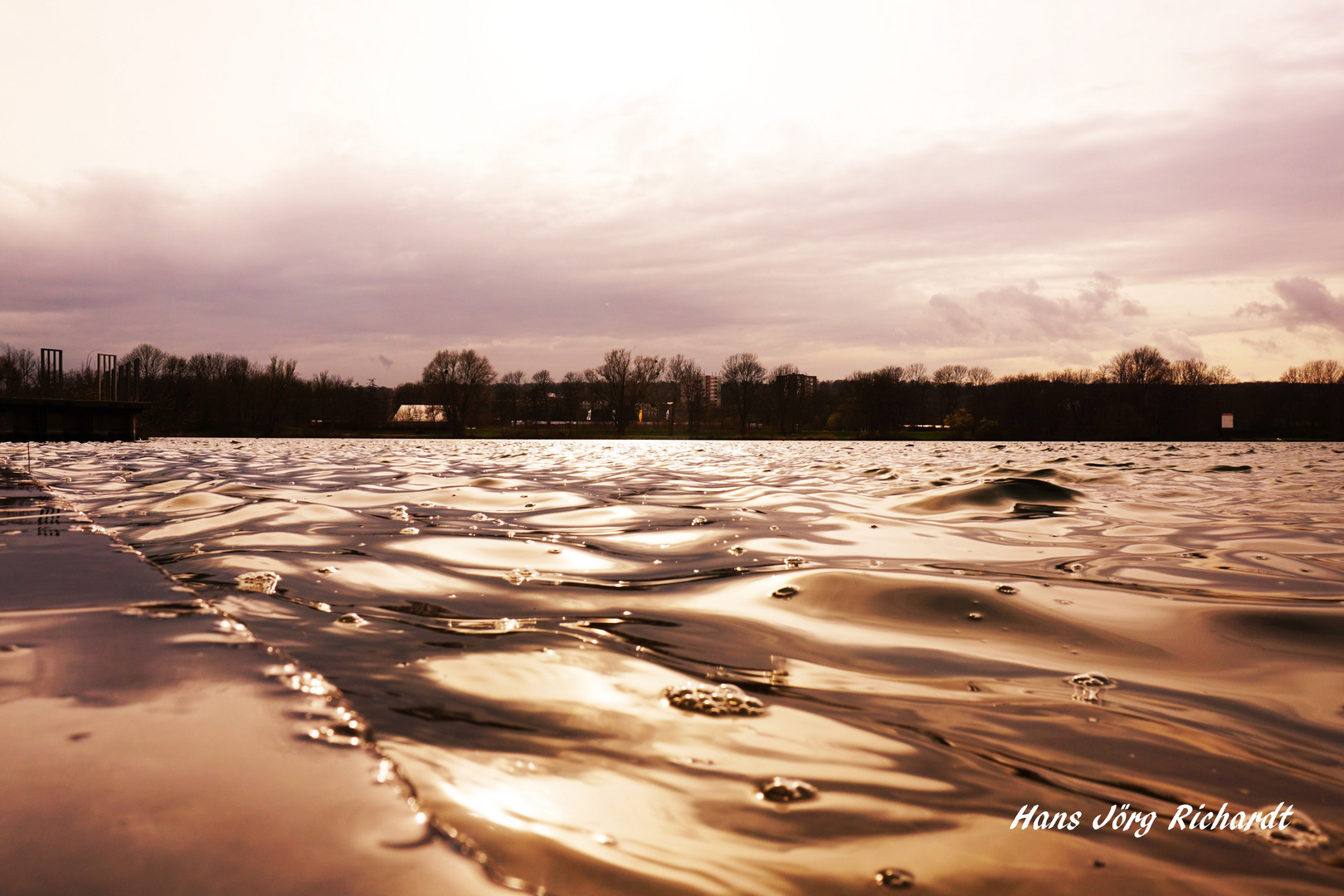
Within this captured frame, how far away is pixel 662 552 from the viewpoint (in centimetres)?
455

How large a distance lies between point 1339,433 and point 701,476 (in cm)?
7933

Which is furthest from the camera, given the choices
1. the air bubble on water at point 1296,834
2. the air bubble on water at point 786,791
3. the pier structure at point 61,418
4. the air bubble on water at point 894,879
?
the pier structure at point 61,418

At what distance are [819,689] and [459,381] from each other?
256 feet

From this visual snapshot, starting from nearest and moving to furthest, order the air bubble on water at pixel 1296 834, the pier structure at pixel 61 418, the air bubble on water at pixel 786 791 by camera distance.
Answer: the air bubble on water at pixel 1296 834
the air bubble on water at pixel 786 791
the pier structure at pixel 61 418

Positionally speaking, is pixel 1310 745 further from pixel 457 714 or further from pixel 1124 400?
pixel 1124 400

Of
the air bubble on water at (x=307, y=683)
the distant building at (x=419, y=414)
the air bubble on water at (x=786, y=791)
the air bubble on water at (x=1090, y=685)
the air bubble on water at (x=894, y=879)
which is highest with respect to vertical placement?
the distant building at (x=419, y=414)

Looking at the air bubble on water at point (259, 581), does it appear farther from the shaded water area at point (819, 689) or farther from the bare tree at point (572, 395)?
the bare tree at point (572, 395)

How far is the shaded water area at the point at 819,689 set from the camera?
1.25 metres

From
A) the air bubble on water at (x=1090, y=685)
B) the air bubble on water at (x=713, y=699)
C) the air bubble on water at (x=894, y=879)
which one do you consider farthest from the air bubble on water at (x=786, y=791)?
the air bubble on water at (x=1090, y=685)

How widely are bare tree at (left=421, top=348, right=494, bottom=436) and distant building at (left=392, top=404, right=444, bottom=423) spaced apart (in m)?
1.36

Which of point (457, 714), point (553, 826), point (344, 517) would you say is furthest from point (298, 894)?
point (344, 517)

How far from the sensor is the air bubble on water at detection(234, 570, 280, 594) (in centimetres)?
310

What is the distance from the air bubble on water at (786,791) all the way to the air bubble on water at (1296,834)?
2.85ft

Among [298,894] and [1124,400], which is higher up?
[1124,400]
